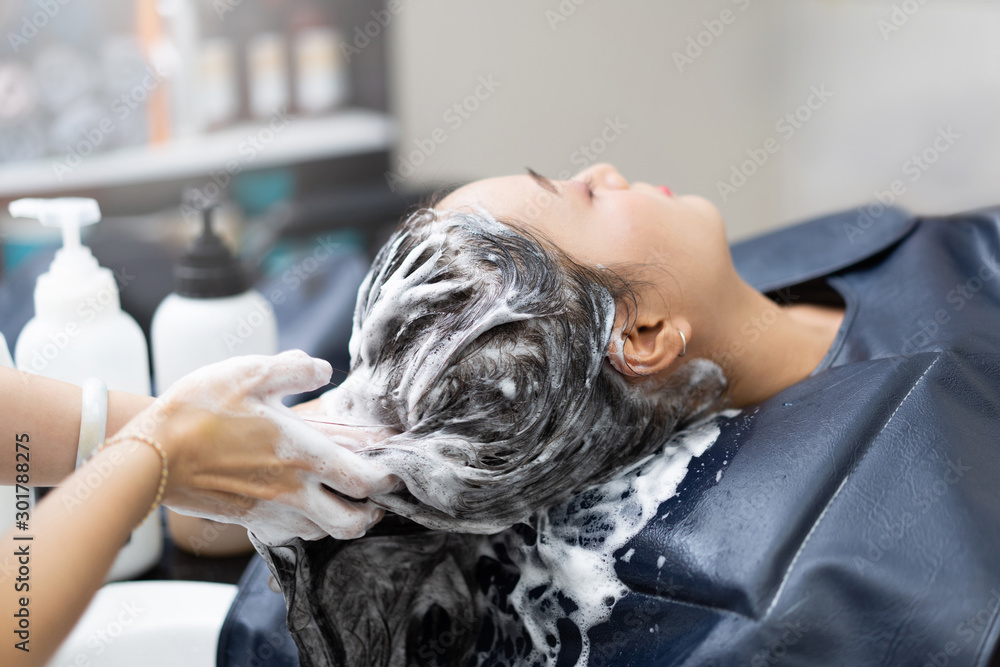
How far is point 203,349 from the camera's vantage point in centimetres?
94

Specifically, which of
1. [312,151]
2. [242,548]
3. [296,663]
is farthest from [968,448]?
[312,151]

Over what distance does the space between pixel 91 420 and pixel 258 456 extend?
200 millimetres

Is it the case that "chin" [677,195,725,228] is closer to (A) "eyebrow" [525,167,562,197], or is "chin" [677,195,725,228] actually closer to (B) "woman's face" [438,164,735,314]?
(B) "woman's face" [438,164,735,314]

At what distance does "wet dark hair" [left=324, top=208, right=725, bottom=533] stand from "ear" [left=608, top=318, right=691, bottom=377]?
0.05 feet

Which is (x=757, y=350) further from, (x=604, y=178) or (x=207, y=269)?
(x=207, y=269)

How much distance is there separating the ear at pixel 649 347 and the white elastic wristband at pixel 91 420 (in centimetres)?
47

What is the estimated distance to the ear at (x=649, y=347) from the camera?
0.79 m

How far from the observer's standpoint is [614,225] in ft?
2.73

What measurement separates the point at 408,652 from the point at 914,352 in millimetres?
612

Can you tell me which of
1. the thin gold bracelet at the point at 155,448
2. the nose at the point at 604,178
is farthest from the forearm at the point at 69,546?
the nose at the point at 604,178

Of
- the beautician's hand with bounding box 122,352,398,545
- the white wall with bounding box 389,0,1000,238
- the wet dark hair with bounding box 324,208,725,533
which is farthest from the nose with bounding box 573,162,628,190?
the white wall with bounding box 389,0,1000,238

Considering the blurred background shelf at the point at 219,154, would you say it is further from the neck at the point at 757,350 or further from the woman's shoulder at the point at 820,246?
the neck at the point at 757,350

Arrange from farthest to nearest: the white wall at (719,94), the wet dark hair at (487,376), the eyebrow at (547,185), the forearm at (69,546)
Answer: the white wall at (719,94), the eyebrow at (547,185), the wet dark hair at (487,376), the forearm at (69,546)

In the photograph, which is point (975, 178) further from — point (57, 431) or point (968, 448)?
point (57, 431)
